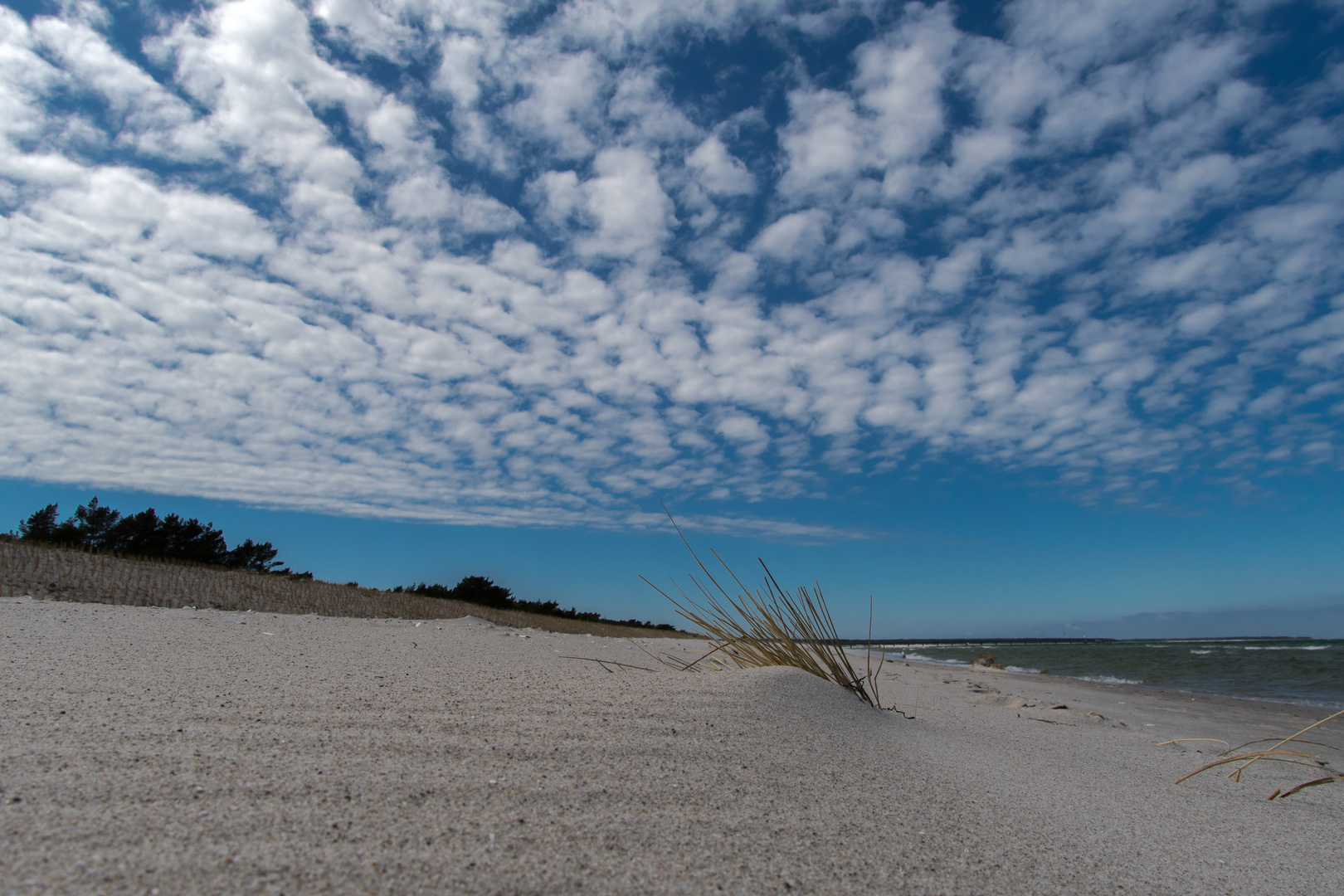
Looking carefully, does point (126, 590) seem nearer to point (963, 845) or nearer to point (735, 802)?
point (735, 802)

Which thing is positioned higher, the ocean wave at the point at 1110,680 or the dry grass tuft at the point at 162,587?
the dry grass tuft at the point at 162,587

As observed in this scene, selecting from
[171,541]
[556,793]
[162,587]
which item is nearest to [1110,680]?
[556,793]

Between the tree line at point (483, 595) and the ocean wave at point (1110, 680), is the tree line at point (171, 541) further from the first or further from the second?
the ocean wave at point (1110, 680)

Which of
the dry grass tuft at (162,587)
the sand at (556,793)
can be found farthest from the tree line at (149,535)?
the sand at (556,793)

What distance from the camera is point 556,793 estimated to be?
1.49m

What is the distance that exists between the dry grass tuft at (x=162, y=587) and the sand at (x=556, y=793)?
3927 millimetres

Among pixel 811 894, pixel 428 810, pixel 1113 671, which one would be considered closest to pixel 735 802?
pixel 811 894

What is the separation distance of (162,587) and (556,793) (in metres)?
7.67

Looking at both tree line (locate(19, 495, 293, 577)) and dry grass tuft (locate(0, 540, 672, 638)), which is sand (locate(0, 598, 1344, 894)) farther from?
tree line (locate(19, 495, 293, 577))

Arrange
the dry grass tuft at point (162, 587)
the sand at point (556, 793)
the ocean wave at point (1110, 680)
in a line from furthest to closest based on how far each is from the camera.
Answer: the ocean wave at point (1110, 680), the dry grass tuft at point (162, 587), the sand at point (556, 793)

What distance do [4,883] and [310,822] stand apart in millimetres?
419

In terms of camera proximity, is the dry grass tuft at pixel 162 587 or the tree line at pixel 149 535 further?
the tree line at pixel 149 535

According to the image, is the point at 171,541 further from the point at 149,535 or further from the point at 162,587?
the point at 162,587

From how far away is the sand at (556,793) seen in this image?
3.72 feet
